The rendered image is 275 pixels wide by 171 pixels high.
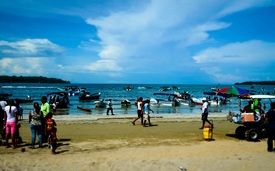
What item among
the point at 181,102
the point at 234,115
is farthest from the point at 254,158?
the point at 181,102

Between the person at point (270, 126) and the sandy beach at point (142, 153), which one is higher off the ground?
the person at point (270, 126)

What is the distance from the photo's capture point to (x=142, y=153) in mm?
13422

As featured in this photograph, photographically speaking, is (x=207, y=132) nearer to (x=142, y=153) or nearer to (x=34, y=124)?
(x=142, y=153)

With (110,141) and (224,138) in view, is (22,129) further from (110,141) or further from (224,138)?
(224,138)

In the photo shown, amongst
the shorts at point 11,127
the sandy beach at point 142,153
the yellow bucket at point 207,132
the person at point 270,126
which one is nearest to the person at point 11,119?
the shorts at point 11,127

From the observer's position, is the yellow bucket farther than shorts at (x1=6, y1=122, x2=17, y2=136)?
Yes

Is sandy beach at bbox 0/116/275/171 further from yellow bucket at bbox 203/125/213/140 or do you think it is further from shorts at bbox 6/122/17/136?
shorts at bbox 6/122/17/136

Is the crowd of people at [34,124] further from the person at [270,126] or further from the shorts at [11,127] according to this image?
the person at [270,126]

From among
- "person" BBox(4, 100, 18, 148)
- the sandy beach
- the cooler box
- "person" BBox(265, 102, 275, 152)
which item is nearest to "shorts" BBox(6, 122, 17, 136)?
"person" BBox(4, 100, 18, 148)

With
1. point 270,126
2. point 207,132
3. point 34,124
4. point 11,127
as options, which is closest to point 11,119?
point 11,127

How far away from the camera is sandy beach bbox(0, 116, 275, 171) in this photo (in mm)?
11562

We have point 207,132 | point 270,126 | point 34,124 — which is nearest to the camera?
point 270,126

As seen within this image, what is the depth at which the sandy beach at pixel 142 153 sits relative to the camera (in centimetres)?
1156

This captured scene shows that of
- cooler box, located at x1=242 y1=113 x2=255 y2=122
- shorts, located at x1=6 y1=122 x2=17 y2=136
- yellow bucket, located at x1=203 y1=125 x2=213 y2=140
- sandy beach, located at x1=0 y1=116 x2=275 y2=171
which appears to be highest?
cooler box, located at x1=242 y1=113 x2=255 y2=122
